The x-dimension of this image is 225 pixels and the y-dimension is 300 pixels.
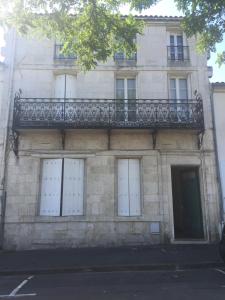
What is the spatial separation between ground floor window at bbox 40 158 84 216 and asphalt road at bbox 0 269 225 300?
404 cm

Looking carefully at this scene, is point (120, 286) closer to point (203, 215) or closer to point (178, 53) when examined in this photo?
point (203, 215)

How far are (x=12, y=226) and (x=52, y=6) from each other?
7.18 metres

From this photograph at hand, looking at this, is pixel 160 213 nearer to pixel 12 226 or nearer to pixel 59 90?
pixel 12 226

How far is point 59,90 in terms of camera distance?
42.9 feet

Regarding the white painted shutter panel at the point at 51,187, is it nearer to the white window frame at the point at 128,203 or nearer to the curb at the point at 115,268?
the white window frame at the point at 128,203

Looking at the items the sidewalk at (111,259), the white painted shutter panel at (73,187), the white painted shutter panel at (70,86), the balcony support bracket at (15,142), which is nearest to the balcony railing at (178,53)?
the white painted shutter panel at (70,86)

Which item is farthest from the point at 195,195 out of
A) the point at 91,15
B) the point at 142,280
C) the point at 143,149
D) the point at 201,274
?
the point at 91,15

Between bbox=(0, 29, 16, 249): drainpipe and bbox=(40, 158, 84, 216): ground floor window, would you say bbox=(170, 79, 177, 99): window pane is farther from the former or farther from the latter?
bbox=(0, 29, 16, 249): drainpipe

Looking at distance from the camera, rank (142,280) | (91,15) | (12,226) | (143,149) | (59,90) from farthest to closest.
→ (59,90) < (143,149) < (12,226) < (91,15) < (142,280)

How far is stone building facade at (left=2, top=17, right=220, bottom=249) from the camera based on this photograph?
11.6 m

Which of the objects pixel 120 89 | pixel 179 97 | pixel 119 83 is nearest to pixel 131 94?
pixel 120 89

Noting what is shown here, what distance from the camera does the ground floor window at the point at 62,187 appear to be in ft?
38.9

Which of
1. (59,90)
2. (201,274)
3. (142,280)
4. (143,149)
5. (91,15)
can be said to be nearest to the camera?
(142,280)

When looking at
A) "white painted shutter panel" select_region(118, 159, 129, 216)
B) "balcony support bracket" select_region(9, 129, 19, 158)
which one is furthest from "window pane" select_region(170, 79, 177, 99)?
"balcony support bracket" select_region(9, 129, 19, 158)
